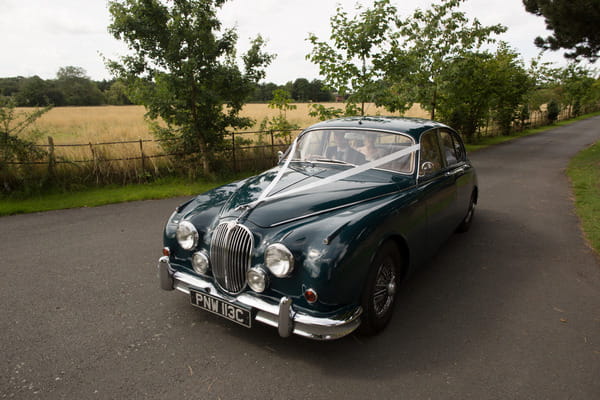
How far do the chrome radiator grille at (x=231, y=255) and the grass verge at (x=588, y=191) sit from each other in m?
5.03

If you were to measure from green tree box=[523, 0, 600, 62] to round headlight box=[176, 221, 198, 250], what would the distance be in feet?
46.9

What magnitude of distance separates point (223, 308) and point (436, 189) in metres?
2.64

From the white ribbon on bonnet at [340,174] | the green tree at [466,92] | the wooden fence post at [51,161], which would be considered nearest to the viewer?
the white ribbon on bonnet at [340,174]

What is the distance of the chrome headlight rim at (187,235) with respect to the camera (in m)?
3.30

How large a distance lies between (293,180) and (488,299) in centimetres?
241

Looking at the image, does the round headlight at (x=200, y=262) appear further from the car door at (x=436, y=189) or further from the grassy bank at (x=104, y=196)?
the grassy bank at (x=104, y=196)

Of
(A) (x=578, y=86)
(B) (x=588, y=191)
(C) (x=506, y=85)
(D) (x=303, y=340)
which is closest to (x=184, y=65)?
(D) (x=303, y=340)

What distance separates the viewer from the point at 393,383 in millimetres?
2689

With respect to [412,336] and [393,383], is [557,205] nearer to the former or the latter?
[412,336]

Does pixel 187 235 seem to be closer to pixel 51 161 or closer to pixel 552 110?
pixel 51 161

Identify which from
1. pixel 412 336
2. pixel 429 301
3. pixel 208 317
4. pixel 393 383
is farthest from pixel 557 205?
pixel 208 317

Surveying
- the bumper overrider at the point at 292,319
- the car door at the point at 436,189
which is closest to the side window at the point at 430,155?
the car door at the point at 436,189

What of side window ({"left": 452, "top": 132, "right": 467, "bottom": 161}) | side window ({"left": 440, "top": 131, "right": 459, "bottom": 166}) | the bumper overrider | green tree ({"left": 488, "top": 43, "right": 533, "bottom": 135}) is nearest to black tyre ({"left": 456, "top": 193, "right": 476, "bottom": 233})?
side window ({"left": 452, "top": 132, "right": 467, "bottom": 161})

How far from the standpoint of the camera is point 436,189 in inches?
163
